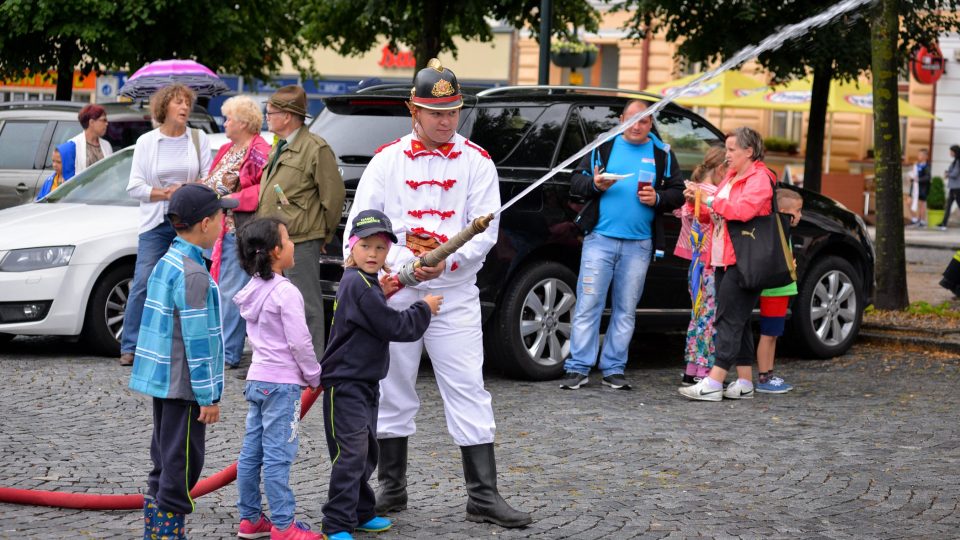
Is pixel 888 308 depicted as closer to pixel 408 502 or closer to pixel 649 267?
pixel 649 267

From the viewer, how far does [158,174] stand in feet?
32.9

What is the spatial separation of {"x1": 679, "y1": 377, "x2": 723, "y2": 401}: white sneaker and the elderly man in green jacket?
2479 millimetres

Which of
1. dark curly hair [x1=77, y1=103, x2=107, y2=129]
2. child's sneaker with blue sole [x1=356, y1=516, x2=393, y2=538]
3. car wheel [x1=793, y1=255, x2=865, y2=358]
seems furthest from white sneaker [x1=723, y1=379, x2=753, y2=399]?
dark curly hair [x1=77, y1=103, x2=107, y2=129]

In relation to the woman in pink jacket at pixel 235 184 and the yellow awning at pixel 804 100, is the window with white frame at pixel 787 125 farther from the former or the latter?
the woman in pink jacket at pixel 235 184

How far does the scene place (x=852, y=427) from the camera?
834 centimetres

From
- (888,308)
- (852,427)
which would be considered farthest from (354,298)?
(888,308)

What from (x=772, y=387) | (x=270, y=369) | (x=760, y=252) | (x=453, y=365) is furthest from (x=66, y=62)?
(x=270, y=369)

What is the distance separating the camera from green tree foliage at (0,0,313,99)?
2084 cm

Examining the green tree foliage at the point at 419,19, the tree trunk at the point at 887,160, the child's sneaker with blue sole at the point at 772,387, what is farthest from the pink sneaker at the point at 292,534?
the green tree foliage at the point at 419,19

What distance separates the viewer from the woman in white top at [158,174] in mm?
9789

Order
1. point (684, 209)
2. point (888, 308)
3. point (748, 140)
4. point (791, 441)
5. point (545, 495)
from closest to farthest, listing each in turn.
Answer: point (545, 495), point (791, 441), point (748, 140), point (684, 209), point (888, 308)

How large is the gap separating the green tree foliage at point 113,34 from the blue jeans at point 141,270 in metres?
11.7

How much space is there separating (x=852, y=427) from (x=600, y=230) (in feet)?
6.96

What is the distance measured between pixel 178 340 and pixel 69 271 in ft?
16.3
